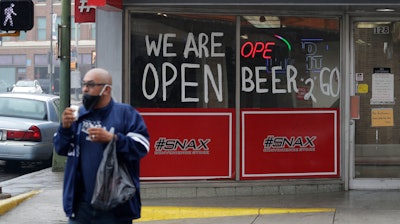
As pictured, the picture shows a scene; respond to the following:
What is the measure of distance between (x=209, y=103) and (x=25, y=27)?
2.84 m

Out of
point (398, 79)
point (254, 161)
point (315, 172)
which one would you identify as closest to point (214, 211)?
point (254, 161)

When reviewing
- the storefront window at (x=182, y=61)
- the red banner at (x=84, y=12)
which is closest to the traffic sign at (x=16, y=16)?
the red banner at (x=84, y=12)

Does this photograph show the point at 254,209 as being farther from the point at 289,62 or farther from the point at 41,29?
the point at 41,29

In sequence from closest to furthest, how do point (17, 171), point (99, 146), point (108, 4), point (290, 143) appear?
point (99, 146)
point (108, 4)
point (290, 143)
point (17, 171)

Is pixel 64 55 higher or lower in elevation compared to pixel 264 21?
lower

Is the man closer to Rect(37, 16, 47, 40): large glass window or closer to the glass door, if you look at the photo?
the glass door

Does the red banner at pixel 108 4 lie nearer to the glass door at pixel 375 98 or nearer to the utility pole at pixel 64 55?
the glass door at pixel 375 98

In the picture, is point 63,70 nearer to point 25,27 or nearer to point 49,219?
point 25,27

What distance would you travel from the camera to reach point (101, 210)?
4441mm

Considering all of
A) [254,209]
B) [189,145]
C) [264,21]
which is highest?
[264,21]

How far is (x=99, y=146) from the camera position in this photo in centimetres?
445

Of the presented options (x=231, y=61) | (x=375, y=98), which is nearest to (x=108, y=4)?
(x=231, y=61)

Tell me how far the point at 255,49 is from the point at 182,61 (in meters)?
1.08

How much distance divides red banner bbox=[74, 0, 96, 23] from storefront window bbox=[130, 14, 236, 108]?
714 mm
